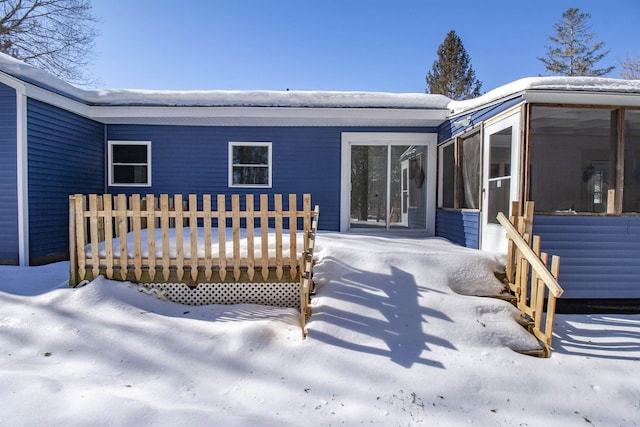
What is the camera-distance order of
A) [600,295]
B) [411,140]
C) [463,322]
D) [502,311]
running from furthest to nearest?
[411,140]
[600,295]
[502,311]
[463,322]

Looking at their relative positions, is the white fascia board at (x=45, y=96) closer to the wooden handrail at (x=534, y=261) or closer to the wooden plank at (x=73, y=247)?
the wooden plank at (x=73, y=247)

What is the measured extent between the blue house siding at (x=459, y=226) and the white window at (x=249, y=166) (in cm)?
407

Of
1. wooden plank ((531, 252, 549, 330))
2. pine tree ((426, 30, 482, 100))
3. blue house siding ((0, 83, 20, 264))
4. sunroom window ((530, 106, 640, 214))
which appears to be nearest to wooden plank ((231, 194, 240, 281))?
wooden plank ((531, 252, 549, 330))

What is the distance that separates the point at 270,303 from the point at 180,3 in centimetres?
1016

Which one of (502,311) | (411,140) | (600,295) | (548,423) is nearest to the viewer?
(548,423)

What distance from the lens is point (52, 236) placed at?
21.2 feet

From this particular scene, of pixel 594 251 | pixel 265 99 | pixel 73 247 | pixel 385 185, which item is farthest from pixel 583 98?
pixel 73 247

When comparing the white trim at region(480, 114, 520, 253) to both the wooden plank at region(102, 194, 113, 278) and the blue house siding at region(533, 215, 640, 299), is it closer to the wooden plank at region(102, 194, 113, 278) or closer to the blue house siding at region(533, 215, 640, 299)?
the blue house siding at region(533, 215, 640, 299)

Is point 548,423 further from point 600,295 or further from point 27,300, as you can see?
point 27,300

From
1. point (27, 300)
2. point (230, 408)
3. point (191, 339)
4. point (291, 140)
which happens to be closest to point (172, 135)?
point (291, 140)

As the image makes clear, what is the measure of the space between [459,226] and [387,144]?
→ 2.62 metres

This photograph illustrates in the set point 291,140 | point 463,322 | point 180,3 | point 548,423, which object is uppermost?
point 180,3

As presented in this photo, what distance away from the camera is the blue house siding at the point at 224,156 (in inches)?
317

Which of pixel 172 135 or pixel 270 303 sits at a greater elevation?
pixel 172 135
